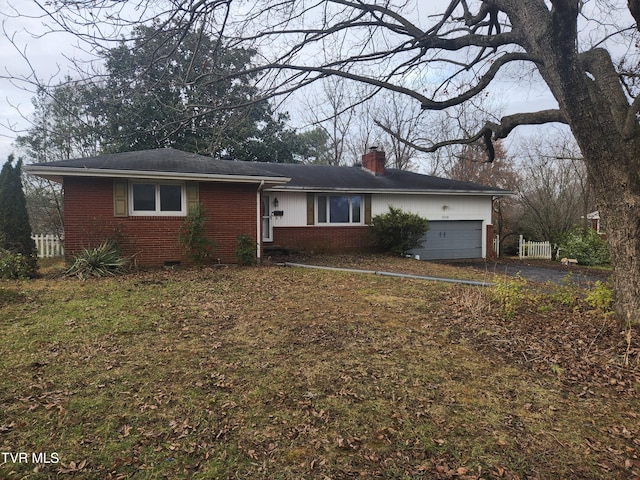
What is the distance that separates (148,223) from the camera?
1060 cm

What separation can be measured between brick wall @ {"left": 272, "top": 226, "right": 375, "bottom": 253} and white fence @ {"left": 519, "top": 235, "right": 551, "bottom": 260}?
9389mm

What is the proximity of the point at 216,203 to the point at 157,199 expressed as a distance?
166cm

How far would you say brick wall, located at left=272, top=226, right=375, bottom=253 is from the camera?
594 inches

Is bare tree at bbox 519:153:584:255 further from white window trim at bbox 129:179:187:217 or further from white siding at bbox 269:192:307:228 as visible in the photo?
white window trim at bbox 129:179:187:217

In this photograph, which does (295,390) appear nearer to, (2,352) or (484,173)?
(2,352)

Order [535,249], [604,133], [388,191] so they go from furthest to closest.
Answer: [535,249] → [388,191] → [604,133]

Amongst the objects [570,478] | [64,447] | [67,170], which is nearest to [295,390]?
[64,447]

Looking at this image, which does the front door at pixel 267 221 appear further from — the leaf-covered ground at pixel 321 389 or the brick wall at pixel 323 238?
the leaf-covered ground at pixel 321 389

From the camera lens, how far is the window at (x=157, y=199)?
10.6m

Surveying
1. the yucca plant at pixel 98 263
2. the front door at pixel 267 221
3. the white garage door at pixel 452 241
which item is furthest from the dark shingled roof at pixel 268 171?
the yucca plant at pixel 98 263

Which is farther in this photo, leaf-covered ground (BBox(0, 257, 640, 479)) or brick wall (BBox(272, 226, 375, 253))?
brick wall (BBox(272, 226, 375, 253))

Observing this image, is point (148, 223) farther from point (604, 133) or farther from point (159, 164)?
point (604, 133)

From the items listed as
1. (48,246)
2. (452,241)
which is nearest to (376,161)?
(452,241)

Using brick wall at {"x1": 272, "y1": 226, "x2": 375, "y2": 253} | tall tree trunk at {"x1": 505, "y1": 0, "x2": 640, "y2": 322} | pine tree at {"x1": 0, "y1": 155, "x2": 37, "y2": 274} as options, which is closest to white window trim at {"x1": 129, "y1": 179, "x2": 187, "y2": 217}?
pine tree at {"x1": 0, "y1": 155, "x2": 37, "y2": 274}
